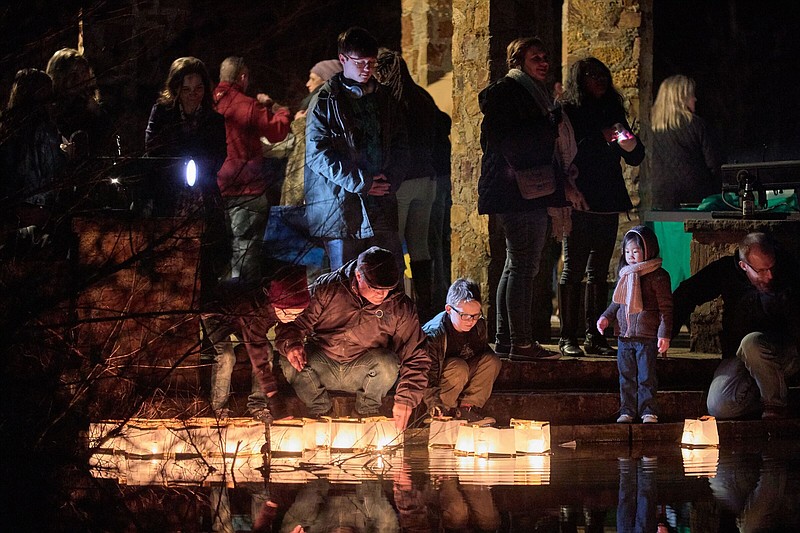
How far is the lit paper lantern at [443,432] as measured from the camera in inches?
409

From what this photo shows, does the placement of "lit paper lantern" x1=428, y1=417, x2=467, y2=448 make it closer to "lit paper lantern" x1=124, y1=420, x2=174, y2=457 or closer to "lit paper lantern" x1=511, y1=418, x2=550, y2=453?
"lit paper lantern" x1=511, y1=418, x2=550, y2=453

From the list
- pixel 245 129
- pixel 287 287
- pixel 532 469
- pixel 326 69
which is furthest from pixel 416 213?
pixel 532 469

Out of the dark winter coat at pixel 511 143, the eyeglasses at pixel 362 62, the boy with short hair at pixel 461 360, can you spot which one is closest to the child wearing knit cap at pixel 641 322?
the dark winter coat at pixel 511 143

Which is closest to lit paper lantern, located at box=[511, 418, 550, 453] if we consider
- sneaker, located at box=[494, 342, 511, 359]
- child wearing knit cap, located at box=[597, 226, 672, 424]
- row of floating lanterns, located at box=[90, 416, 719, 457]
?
row of floating lanterns, located at box=[90, 416, 719, 457]

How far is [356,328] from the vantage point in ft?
34.4

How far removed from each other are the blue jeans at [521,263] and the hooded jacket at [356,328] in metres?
1.11

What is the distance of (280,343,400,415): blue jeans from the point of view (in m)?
10.5

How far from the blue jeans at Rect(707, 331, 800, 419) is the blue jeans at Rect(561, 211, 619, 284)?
1212 millimetres

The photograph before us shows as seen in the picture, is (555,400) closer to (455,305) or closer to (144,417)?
(455,305)

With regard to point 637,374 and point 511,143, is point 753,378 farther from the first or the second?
point 511,143

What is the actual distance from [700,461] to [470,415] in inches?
60.0

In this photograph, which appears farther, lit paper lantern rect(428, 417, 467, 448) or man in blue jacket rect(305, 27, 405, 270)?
man in blue jacket rect(305, 27, 405, 270)

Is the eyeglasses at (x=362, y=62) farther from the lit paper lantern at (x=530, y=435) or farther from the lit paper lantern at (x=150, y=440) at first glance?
the lit paper lantern at (x=150, y=440)

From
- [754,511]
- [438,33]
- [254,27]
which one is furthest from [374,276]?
[254,27]
